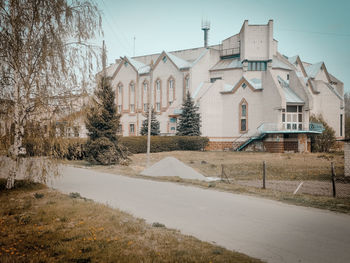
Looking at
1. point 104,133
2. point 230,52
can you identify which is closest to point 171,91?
point 230,52

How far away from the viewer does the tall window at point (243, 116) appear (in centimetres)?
4022

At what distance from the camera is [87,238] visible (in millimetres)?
6133

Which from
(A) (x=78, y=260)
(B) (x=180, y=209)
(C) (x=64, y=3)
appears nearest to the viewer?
(A) (x=78, y=260)

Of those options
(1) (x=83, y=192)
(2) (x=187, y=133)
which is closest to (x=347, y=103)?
(2) (x=187, y=133)

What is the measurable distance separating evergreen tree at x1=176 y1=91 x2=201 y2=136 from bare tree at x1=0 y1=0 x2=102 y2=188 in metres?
30.1

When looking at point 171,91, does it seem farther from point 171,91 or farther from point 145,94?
point 145,94

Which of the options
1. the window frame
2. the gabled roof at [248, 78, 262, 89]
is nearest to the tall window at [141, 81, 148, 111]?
the window frame

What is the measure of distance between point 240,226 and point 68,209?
177 inches

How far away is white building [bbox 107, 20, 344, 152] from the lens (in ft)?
123

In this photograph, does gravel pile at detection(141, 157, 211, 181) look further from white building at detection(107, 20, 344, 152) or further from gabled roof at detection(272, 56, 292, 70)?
gabled roof at detection(272, 56, 292, 70)

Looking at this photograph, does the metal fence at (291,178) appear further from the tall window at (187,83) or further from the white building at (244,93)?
the tall window at (187,83)

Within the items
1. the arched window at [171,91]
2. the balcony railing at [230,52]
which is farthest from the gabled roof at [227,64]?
the arched window at [171,91]

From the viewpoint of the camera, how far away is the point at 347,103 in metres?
85.6

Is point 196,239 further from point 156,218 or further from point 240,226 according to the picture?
point 156,218
